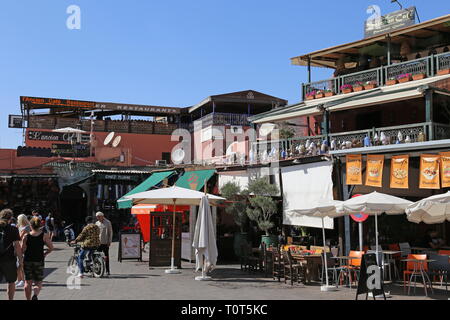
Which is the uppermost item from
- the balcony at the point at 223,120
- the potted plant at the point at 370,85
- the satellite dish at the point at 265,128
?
the balcony at the point at 223,120

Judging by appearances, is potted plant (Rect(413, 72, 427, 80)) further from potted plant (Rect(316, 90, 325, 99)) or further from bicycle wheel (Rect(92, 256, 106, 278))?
bicycle wheel (Rect(92, 256, 106, 278))

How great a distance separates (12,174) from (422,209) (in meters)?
24.0

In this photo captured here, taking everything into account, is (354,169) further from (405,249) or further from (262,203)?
(262,203)

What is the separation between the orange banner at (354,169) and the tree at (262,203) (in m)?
3.22

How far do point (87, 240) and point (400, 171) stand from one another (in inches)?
347

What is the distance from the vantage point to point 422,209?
1119 centimetres

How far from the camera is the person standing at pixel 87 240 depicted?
46.4 ft

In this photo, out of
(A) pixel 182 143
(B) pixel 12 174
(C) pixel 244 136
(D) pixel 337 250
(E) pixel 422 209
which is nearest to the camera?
(E) pixel 422 209

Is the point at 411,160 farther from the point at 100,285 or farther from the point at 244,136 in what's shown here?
the point at 244,136

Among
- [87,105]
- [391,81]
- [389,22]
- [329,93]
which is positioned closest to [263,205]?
[391,81]

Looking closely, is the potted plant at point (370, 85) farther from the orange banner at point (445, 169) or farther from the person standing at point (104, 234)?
the person standing at point (104, 234)

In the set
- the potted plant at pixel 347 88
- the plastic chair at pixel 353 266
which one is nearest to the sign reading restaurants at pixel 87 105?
the potted plant at pixel 347 88

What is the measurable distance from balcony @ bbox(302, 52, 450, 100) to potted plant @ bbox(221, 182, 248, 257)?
20.6ft
